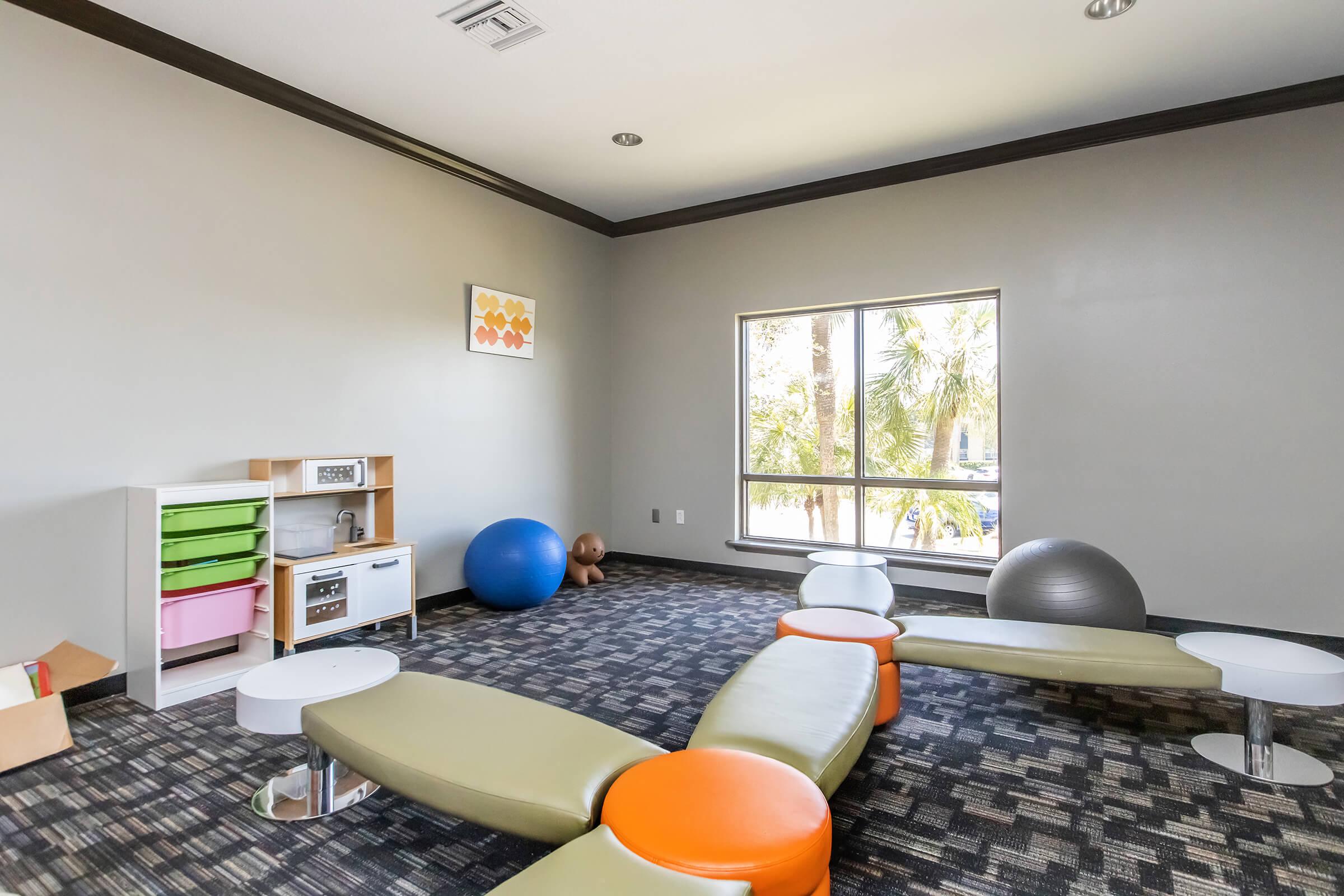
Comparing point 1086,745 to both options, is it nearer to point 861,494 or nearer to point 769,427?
point 861,494

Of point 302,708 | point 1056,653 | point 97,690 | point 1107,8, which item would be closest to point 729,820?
point 302,708

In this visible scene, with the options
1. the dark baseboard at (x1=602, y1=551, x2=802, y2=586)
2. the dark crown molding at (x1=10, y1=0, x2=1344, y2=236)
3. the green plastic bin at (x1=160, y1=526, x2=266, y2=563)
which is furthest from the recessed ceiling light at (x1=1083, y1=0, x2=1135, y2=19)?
the green plastic bin at (x1=160, y1=526, x2=266, y2=563)

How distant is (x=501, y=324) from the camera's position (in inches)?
194

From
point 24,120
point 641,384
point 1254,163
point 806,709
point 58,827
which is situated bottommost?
point 58,827

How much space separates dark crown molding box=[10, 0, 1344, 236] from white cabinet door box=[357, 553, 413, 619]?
254cm

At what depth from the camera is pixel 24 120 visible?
2.76 metres

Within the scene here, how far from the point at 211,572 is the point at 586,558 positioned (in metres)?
2.58

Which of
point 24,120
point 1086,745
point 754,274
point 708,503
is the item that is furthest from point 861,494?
point 24,120

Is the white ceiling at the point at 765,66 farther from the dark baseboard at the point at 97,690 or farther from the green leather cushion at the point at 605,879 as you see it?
the green leather cushion at the point at 605,879

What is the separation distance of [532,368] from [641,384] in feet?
3.48

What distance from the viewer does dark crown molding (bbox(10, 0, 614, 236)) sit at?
9.47ft

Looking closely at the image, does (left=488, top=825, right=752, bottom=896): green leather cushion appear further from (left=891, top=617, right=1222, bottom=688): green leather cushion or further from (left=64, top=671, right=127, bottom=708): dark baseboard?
(left=64, top=671, right=127, bottom=708): dark baseboard

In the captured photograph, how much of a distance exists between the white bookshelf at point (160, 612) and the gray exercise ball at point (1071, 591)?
3.59m

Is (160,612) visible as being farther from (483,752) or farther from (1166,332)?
(1166,332)
